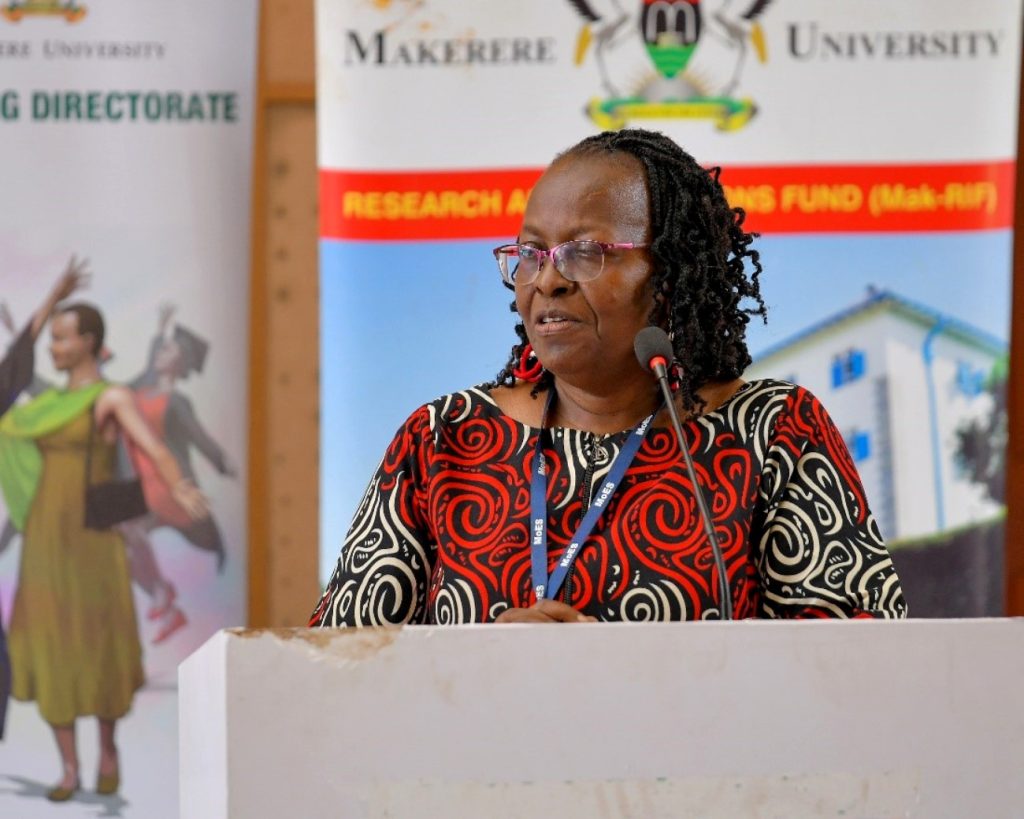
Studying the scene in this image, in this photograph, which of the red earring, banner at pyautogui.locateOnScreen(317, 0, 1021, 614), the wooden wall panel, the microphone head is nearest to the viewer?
the microphone head

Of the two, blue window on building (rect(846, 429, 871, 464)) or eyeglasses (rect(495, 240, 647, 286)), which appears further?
blue window on building (rect(846, 429, 871, 464))

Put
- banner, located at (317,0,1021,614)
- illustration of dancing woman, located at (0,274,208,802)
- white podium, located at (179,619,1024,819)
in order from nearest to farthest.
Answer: white podium, located at (179,619,1024,819)
banner, located at (317,0,1021,614)
illustration of dancing woman, located at (0,274,208,802)

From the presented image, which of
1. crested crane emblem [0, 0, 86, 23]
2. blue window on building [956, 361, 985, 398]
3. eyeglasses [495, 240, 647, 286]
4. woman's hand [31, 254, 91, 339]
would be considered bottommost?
blue window on building [956, 361, 985, 398]

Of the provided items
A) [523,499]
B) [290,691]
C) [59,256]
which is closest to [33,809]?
[59,256]

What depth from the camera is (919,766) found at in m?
1.52

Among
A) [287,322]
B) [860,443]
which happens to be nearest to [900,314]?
[860,443]

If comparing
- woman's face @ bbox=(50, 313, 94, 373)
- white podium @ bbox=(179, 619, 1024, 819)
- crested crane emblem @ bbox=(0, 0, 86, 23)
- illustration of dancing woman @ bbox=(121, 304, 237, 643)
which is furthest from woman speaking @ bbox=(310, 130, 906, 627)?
crested crane emblem @ bbox=(0, 0, 86, 23)

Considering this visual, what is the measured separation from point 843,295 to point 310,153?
1434 mm

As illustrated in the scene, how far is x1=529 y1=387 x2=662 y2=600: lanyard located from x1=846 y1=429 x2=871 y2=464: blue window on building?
171 cm

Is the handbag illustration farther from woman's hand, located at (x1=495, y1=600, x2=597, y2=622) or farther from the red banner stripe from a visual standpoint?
woman's hand, located at (x1=495, y1=600, x2=597, y2=622)

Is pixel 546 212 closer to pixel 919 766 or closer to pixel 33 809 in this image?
pixel 919 766

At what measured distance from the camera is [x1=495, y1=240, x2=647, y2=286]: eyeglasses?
83.5 inches

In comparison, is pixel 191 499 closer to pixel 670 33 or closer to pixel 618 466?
pixel 670 33

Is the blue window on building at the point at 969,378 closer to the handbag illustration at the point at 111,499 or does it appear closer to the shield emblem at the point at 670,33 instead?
the shield emblem at the point at 670,33
